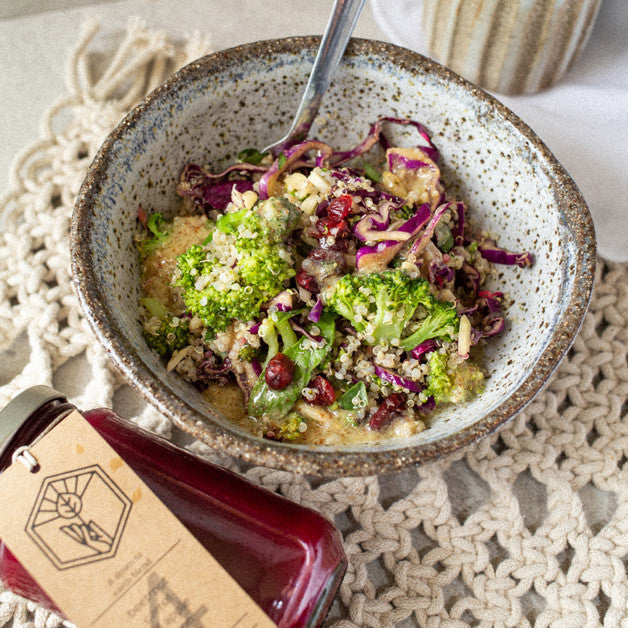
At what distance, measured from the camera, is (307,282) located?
193cm

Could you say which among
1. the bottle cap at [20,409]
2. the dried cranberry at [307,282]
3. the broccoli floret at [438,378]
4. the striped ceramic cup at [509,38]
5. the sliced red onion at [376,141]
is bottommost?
the broccoli floret at [438,378]

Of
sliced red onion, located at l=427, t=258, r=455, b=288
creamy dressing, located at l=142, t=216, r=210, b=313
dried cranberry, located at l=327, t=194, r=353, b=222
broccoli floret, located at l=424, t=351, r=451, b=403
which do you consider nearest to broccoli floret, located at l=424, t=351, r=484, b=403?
broccoli floret, located at l=424, t=351, r=451, b=403

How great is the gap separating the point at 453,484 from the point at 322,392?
2.11 feet

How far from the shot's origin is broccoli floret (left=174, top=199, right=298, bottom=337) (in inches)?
73.8

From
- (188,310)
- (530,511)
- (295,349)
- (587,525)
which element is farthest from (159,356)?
(587,525)

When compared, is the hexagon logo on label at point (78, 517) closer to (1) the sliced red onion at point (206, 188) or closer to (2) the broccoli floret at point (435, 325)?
(2) the broccoli floret at point (435, 325)

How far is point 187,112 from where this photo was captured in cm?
213

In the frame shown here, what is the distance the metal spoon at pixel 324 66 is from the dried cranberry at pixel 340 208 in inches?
17.9

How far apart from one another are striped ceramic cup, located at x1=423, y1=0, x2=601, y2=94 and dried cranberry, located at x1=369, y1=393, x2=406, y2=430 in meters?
1.49

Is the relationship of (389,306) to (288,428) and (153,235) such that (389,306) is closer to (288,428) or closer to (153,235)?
(288,428)

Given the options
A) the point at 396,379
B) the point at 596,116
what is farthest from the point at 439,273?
the point at 596,116

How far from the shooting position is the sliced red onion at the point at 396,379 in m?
1.91

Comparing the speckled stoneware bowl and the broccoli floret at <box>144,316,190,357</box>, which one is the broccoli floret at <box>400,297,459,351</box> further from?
the broccoli floret at <box>144,316,190,357</box>

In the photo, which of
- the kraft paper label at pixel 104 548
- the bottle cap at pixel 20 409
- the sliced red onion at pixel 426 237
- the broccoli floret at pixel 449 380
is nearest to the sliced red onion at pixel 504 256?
the sliced red onion at pixel 426 237
